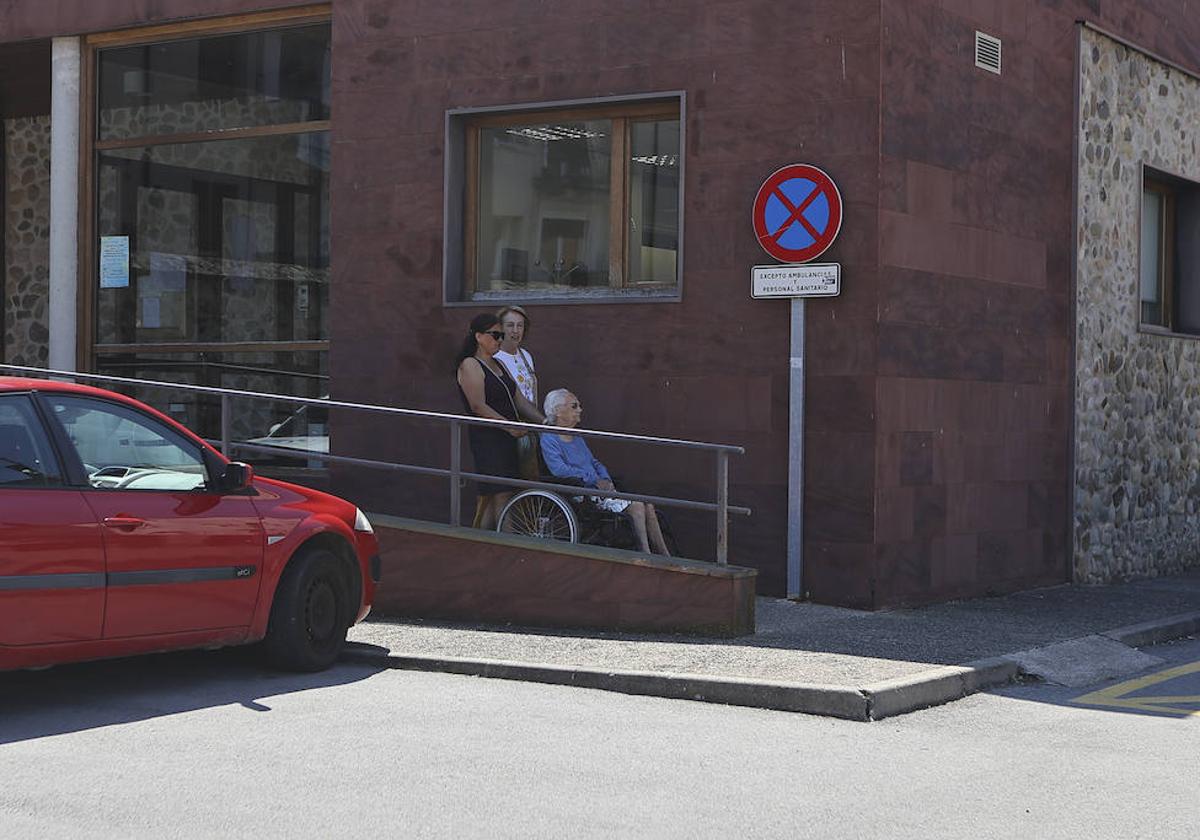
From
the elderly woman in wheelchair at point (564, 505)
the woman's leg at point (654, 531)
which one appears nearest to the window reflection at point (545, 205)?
the elderly woman in wheelchair at point (564, 505)

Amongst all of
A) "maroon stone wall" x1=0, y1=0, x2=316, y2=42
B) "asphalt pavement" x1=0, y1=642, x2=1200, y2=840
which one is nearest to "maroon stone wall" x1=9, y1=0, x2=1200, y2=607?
"maroon stone wall" x1=0, y1=0, x2=316, y2=42

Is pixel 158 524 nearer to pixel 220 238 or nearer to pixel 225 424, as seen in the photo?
pixel 225 424

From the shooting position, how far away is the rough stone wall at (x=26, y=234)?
1869 centimetres

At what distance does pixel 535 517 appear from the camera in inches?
441

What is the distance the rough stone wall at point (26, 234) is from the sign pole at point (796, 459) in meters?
10.4

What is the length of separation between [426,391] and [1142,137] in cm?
703

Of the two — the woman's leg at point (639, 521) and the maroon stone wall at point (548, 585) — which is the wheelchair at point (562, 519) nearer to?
the woman's leg at point (639, 521)

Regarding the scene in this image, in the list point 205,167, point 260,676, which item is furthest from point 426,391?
point 260,676

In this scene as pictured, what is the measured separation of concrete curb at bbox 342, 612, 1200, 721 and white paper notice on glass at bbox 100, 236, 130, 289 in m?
7.07

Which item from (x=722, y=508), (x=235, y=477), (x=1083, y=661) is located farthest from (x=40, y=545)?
(x=1083, y=661)

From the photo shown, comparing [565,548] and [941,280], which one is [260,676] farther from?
[941,280]

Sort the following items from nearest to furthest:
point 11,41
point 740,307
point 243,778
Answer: point 243,778
point 740,307
point 11,41

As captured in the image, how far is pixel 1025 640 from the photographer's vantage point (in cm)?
1008

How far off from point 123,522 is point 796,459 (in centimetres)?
521
